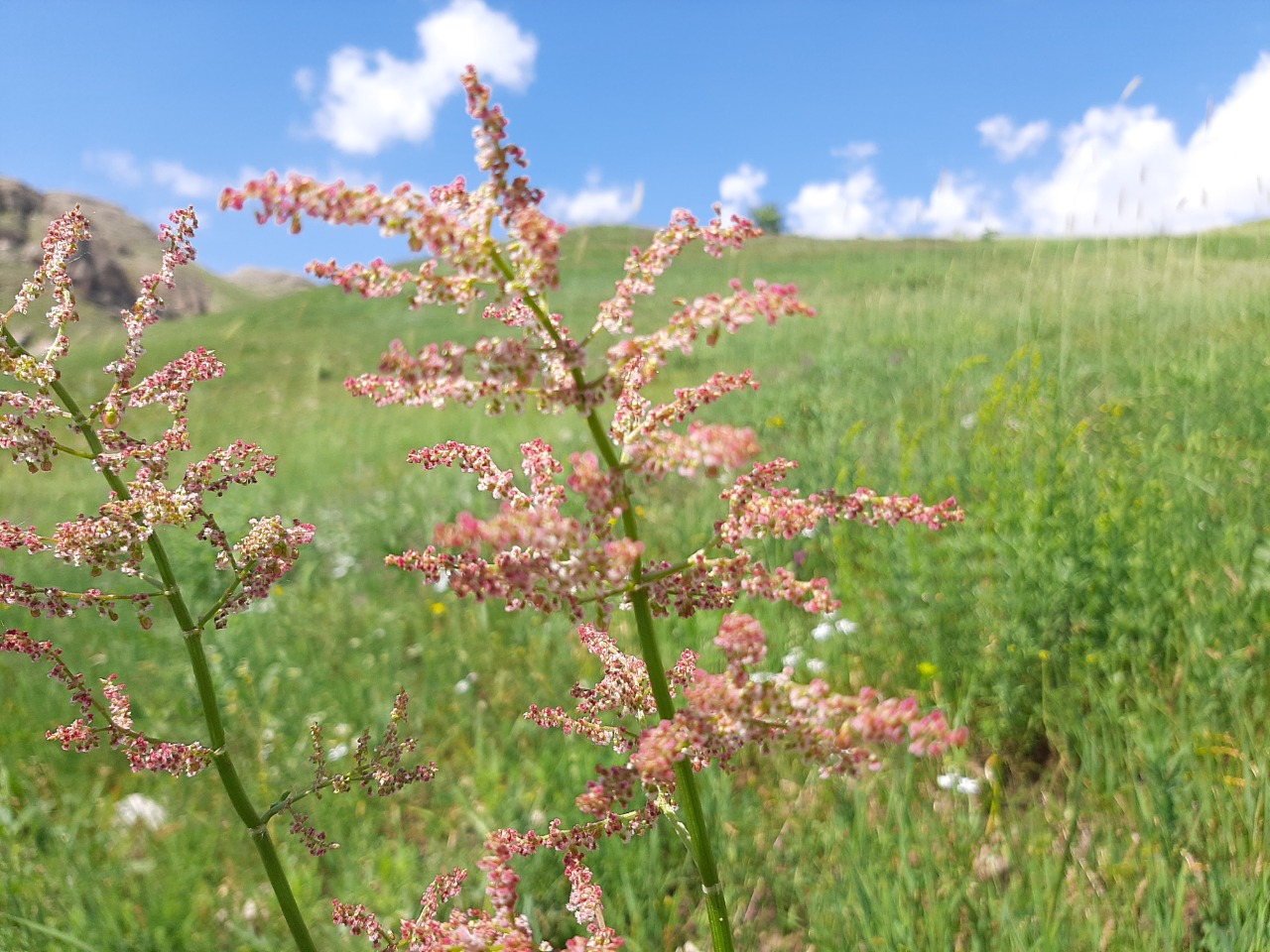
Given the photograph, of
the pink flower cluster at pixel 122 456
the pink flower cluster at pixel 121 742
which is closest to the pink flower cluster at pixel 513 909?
the pink flower cluster at pixel 121 742

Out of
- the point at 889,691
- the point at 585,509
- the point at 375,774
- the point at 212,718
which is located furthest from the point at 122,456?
the point at 889,691

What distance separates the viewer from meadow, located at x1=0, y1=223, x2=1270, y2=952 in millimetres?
2799

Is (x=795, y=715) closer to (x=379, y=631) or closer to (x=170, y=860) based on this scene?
(x=170, y=860)

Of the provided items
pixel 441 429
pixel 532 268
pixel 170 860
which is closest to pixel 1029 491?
pixel 532 268

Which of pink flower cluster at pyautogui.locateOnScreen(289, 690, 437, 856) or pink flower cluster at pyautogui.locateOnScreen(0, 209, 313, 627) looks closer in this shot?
pink flower cluster at pyautogui.locateOnScreen(0, 209, 313, 627)

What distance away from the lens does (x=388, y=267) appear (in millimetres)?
1219

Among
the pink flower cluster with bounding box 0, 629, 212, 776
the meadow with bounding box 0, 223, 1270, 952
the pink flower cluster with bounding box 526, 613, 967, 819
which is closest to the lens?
the pink flower cluster with bounding box 526, 613, 967, 819

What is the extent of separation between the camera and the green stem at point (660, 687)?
116 centimetres

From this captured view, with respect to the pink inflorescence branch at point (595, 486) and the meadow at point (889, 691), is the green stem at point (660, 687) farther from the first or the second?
the meadow at point (889, 691)

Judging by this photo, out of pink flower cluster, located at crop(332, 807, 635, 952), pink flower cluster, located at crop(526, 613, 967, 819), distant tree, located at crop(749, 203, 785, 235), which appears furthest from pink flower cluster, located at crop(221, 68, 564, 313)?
distant tree, located at crop(749, 203, 785, 235)

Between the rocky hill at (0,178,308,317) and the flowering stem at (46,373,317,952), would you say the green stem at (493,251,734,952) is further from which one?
the rocky hill at (0,178,308,317)

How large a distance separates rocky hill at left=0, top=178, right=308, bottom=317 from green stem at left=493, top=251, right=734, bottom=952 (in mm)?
41742

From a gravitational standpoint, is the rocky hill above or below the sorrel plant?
above

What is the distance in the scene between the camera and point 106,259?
60812mm
